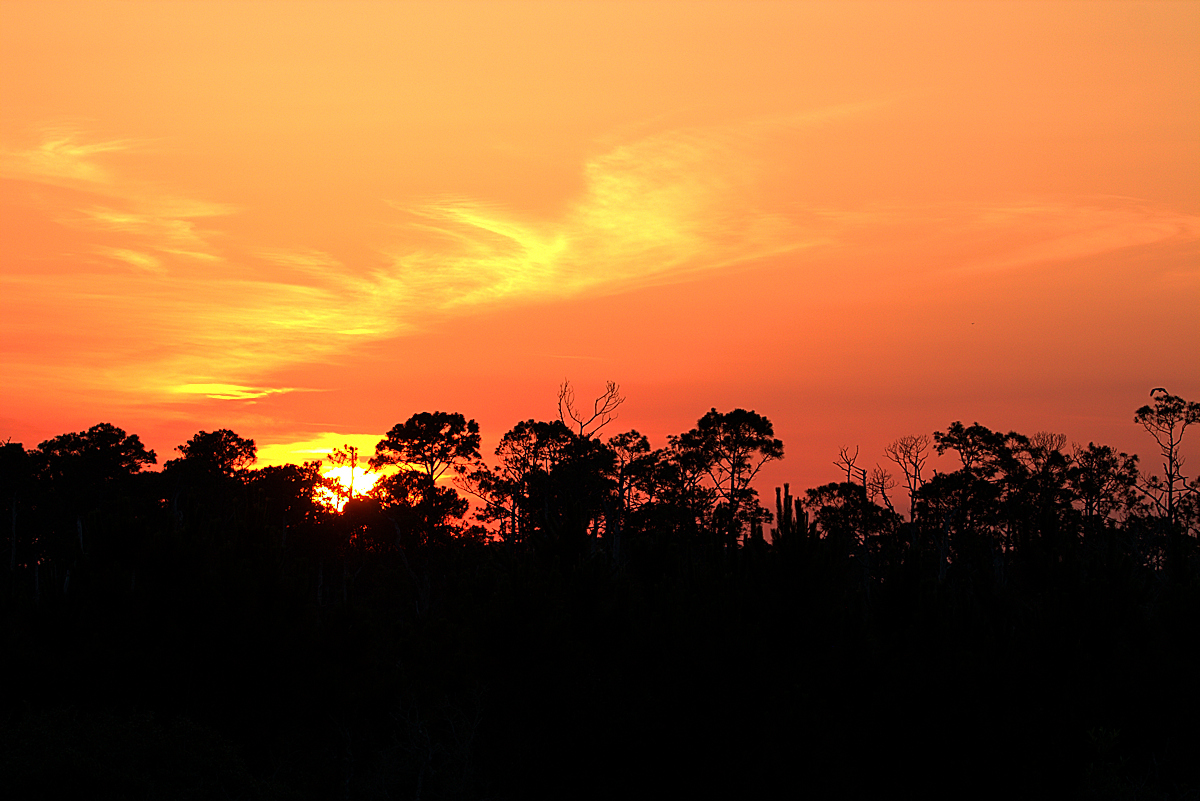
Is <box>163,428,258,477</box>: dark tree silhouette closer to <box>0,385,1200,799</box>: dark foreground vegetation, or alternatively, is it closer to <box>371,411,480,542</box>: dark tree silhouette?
<box>371,411,480,542</box>: dark tree silhouette

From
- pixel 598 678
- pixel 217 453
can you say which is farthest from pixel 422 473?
pixel 598 678

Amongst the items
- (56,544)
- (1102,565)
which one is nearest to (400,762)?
(1102,565)

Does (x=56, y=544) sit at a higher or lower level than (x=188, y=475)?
lower

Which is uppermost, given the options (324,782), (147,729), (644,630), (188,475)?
(188,475)

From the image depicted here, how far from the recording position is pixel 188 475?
74188 millimetres

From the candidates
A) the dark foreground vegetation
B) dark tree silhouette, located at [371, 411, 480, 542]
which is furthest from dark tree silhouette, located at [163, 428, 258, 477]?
the dark foreground vegetation

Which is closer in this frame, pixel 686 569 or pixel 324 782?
pixel 324 782

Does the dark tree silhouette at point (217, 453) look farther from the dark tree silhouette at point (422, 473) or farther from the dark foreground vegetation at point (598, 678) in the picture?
the dark foreground vegetation at point (598, 678)

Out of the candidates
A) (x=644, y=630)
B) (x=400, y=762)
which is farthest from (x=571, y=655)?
(x=400, y=762)

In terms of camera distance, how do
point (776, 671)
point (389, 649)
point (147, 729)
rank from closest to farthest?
point (147, 729), point (776, 671), point (389, 649)

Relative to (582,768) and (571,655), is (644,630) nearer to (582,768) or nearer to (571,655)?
(571,655)

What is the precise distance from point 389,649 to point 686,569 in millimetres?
10108

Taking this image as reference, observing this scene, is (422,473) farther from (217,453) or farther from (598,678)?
(598,678)

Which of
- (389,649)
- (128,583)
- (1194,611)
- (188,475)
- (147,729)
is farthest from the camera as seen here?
(188,475)
